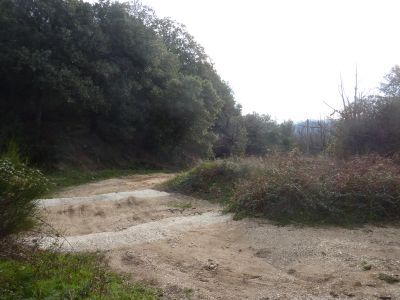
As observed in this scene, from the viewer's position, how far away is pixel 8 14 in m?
17.8

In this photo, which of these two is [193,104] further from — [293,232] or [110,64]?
[293,232]

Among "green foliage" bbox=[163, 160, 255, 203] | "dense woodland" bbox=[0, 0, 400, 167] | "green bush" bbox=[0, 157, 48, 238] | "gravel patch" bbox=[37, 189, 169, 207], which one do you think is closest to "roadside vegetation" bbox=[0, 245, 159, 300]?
"green bush" bbox=[0, 157, 48, 238]

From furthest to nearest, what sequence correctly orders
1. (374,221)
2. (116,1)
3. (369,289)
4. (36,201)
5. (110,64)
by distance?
(116,1) → (110,64) → (374,221) → (36,201) → (369,289)

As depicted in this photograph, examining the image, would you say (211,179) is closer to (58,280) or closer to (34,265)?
(34,265)

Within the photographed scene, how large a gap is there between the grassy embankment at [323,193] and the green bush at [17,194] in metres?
4.62

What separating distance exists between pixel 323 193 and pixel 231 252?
10.7ft

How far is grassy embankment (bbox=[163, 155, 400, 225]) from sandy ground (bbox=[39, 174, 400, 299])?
0.52 meters

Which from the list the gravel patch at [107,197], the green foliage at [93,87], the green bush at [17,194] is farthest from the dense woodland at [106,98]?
the green bush at [17,194]

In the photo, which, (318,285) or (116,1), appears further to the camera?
(116,1)

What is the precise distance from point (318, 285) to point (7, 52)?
16143 mm

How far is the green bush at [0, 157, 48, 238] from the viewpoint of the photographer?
5699mm

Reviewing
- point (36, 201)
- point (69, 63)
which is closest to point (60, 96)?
point (69, 63)

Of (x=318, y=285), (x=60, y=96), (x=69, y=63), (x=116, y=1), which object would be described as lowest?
(x=318, y=285)

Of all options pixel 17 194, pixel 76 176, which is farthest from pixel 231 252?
pixel 76 176
